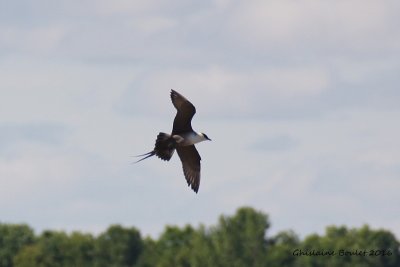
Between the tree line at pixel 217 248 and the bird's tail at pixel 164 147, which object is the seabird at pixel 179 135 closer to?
the bird's tail at pixel 164 147

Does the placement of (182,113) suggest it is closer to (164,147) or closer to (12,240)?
(164,147)

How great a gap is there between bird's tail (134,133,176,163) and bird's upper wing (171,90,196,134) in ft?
1.53

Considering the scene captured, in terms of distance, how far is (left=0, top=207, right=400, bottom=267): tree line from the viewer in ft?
421

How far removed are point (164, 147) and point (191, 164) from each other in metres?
2.18

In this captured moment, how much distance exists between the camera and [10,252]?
142125 mm

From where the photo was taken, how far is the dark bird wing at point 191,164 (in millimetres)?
52969

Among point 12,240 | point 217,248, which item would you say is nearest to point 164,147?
point 217,248

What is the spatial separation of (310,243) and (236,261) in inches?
221

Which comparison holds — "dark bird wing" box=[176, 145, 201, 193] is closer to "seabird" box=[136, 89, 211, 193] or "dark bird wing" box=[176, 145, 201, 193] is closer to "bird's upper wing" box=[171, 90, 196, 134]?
"seabird" box=[136, 89, 211, 193]

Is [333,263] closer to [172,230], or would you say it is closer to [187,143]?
[172,230]

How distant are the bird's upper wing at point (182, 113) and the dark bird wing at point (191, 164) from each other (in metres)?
1.59

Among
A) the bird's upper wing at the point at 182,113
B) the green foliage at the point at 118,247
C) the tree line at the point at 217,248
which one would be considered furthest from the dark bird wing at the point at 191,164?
the green foliage at the point at 118,247

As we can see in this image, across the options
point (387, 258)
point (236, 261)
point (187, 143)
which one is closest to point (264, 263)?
point (236, 261)

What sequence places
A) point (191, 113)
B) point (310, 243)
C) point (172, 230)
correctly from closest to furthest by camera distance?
point (191, 113) → point (310, 243) → point (172, 230)
